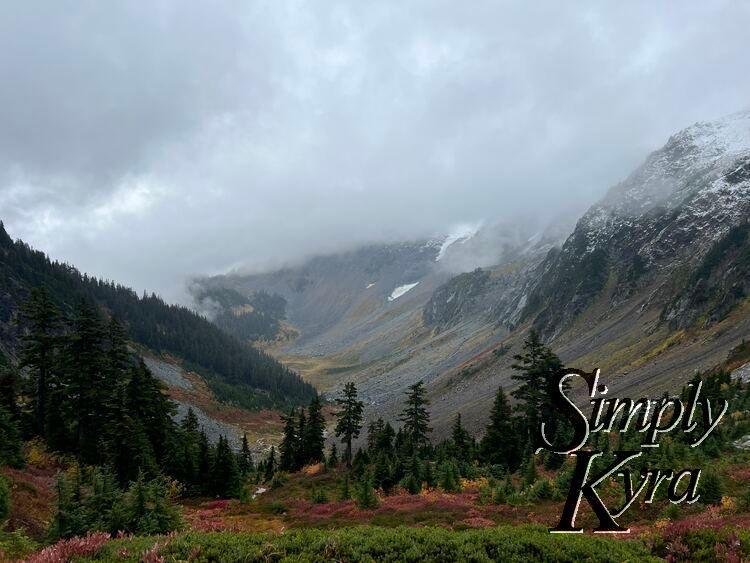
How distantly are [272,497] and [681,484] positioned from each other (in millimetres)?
33278

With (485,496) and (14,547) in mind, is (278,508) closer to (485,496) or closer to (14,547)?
(485,496)

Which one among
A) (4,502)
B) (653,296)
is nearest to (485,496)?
(4,502)

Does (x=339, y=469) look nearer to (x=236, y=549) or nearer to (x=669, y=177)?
(x=236, y=549)

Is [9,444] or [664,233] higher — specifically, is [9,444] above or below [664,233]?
below

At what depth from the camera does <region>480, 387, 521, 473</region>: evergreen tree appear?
47.2 meters

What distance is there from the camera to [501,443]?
48.3 metres

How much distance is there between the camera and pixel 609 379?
3930 inches

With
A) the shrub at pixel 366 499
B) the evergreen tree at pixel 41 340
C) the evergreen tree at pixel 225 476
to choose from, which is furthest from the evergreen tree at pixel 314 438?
the shrub at pixel 366 499

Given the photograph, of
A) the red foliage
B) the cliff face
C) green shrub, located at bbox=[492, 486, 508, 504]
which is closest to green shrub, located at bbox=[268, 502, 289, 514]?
green shrub, located at bbox=[492, 486, 508, 504]

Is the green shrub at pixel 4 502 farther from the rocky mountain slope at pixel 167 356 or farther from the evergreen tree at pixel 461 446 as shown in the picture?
the rocky mountain slope at pixel 167 356

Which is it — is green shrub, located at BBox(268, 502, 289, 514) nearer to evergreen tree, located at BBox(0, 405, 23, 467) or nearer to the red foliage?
evergreen tree, located at BBox(0, 405, 23, 467)

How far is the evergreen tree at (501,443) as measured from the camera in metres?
47.2

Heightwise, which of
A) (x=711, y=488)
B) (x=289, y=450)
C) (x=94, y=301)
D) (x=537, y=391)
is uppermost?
(x=94, y=301)

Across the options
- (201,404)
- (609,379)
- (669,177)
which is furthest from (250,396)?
(669,177)
